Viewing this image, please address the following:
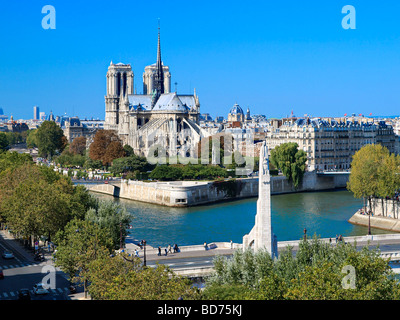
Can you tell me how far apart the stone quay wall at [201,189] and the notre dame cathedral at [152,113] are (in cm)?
2371

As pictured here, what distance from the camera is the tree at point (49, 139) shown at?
107125 mm

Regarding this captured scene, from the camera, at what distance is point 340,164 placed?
77250 millimetres

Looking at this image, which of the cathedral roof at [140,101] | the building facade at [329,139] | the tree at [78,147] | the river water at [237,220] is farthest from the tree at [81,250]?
the cathedral roof at [140,101]

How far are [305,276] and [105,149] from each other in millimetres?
65949

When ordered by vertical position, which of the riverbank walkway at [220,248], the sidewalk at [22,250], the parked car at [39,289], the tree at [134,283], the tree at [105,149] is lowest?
the parked car at [39,289]

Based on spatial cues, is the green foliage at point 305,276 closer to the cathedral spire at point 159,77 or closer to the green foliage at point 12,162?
the green foliage at point 12,162

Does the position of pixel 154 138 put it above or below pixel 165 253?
above

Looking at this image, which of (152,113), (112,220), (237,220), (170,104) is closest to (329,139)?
(237,220)

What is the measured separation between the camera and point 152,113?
364ft

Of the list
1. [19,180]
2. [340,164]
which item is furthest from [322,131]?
[19,180]

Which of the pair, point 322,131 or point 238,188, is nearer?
point 238,188

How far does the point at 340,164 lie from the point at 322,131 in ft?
14.2
